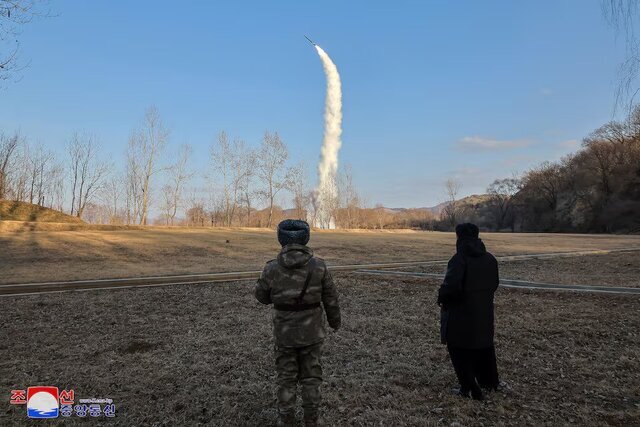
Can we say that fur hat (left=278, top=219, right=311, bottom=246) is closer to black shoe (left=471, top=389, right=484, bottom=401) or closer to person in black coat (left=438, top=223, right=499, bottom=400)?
person in black coat (left=438, top=223, right=499, bottom=400)

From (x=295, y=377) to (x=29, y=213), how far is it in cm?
4912

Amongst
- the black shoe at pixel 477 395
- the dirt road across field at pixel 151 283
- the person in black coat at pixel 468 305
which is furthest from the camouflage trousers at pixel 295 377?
the dirt road across field at pixel 151 283

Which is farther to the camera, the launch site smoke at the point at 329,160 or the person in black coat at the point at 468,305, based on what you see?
the launch site smoke at the point at 329,160

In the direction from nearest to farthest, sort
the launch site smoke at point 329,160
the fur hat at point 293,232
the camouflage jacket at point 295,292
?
the camouflage jacket at point 295,292 → the fur hat at point 293,232 → the launch site smoke at point 329,160

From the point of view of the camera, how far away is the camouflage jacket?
3740mm

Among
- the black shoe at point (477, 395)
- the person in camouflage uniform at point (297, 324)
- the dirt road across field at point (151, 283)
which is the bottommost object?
the dirt road across field at point (151, 283)

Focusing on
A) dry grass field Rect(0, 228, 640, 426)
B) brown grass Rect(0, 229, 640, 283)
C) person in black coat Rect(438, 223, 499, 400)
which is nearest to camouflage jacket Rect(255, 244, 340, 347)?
dry grass field Rect(0, 228, 640, 426)

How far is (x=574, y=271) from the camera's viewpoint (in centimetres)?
1620

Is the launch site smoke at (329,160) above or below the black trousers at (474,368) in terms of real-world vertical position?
above

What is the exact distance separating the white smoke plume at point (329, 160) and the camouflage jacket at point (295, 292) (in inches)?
2112

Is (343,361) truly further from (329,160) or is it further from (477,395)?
(329,160)

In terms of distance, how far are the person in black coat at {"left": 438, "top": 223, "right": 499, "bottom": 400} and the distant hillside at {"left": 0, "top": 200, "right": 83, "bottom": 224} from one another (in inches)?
1807

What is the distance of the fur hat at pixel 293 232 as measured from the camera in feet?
12.7

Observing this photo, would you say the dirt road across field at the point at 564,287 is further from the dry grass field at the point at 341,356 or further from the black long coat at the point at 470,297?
the black long coat at the point at 470,297
